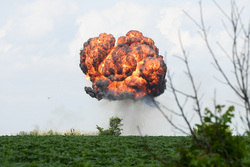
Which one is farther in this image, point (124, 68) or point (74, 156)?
point (124, 68)

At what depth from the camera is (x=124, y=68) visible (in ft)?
102

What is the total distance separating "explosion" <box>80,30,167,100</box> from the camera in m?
30.9

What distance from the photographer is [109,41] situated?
112ft

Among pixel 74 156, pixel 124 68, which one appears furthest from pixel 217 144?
pixel 124 68

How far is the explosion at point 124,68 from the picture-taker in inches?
1216

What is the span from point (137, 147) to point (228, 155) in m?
7.55

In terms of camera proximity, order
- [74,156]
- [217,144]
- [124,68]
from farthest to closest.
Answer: [124,68], [74,156], [217,144]

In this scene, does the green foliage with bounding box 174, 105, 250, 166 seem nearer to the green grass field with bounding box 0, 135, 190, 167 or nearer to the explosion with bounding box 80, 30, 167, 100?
the green grass field with bounding box 0, 135, 190, 167

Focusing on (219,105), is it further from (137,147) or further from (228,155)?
(137,147)

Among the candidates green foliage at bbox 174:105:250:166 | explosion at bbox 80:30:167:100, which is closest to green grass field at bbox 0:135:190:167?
green foliage at bbox 174:105:250:166

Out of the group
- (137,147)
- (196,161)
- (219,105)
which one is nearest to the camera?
(196,161)

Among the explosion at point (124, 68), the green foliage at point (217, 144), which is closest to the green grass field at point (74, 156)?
the green foliage at point (217, 144)

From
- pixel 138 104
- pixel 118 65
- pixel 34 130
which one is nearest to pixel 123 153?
pixel 34 130

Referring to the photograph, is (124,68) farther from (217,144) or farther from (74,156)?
(217,144)
